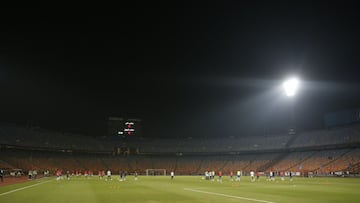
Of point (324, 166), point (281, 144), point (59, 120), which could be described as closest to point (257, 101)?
point (324, 166)

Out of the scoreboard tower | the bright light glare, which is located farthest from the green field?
the scoreboard tower

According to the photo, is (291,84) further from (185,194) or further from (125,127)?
(125,127)

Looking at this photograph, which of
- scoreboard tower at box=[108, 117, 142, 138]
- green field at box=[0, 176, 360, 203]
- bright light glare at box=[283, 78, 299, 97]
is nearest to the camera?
green field at box=[0, 176, 360, 203]

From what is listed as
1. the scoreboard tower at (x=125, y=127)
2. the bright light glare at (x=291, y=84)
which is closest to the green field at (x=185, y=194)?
the bright light glare at (x=291, y=84)

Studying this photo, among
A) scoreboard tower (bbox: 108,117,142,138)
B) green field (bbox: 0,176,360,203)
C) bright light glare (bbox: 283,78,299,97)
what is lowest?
green field (bbox: 0,176,360,203)

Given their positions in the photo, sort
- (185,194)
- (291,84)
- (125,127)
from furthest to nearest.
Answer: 1. (125,127)
2. (291,84)
3. (185,194)

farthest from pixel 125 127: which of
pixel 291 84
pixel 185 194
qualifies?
pixel 185 194

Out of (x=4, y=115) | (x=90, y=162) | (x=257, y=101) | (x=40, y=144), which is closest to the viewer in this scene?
(x=257, y=101)

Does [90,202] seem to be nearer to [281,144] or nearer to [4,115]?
[4,115]

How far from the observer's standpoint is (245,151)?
110 metres

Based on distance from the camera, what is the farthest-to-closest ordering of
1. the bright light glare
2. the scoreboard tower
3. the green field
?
the scoreboard tower → the bright light glare → the green field

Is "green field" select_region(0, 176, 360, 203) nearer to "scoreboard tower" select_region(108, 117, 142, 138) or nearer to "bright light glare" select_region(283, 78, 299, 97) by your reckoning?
"bright light glare" select_region(283, 78, 299, 97)

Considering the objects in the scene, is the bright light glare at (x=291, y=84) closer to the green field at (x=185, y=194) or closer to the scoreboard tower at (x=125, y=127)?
the green field at (x=185, y=194)

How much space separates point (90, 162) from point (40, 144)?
17072 millimetres
